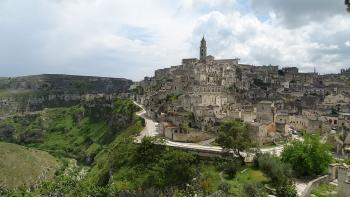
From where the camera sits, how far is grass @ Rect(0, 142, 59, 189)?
349 feet

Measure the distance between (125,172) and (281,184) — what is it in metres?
28.6

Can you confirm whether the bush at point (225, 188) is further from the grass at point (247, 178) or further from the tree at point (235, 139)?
the tree at point (235, 139)

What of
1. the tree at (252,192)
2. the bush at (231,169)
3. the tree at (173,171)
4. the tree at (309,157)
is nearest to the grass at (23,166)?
the tree at (173,171)

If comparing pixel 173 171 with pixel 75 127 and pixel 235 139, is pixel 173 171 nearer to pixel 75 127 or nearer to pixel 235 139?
pixel 235 139

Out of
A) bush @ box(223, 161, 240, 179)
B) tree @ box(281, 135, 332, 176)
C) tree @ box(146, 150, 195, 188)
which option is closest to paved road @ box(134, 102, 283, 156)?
tree @ box(146, 150, 195, 188)

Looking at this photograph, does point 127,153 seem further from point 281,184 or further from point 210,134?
point 281,184

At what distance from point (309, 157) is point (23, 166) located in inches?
3678

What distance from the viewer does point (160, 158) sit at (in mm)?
57562

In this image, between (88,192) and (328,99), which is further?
(328,99)

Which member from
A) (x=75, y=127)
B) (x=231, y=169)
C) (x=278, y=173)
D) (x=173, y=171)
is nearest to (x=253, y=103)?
(x=173, y=171)

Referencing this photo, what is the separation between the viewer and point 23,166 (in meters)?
115

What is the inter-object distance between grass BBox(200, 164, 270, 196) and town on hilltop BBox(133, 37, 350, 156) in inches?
505

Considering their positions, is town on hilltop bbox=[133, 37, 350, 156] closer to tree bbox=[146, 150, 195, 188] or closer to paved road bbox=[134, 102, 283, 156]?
paved road bbox=[134, 102, 283, 156]

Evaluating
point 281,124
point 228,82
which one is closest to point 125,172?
point 281,124
